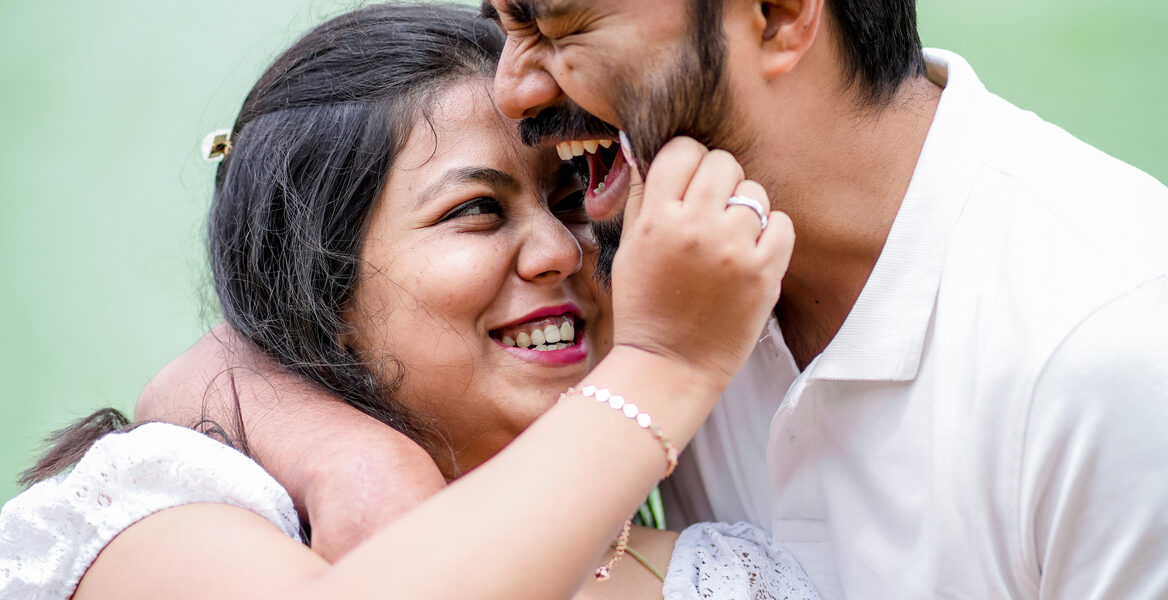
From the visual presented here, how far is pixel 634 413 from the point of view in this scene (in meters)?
1.01

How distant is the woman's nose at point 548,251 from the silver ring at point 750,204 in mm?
388

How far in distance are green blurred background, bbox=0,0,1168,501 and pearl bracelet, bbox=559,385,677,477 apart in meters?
1.85

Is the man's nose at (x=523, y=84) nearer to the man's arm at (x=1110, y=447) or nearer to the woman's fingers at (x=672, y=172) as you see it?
the woman's fingers at (x=672, y=172)

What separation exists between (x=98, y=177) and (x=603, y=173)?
1783 mm

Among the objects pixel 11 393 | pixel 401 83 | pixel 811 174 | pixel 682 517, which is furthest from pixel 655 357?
pixel 11 393

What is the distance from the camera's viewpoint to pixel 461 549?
0.90m

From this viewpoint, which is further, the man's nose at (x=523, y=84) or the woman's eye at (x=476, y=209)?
the woman's eye at (x=476, y=209)

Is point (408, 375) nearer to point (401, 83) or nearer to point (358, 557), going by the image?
point (401, 83)

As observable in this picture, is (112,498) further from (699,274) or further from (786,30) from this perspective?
(786,30)

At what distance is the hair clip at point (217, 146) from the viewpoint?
169cm

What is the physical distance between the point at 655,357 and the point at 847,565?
21.0 inches

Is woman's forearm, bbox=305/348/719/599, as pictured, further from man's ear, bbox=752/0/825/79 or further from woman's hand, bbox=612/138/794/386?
man's ear, bbox=752/0/825/79

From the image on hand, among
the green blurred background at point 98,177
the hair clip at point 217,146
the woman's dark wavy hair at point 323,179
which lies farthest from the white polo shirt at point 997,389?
the green blurred background at point 98,177

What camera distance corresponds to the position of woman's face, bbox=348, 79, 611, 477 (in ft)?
4.64
